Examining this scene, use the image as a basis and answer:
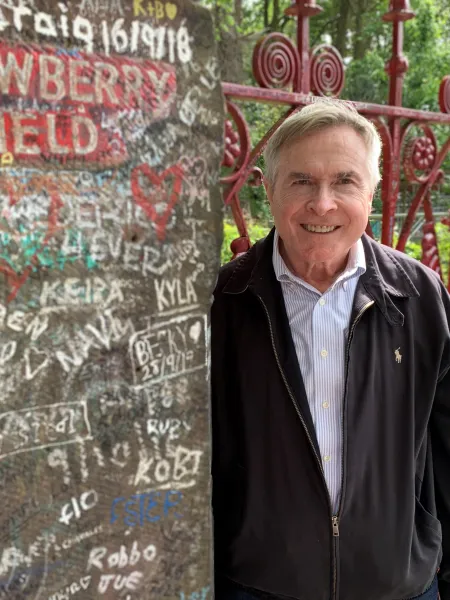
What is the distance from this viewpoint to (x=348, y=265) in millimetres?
1720

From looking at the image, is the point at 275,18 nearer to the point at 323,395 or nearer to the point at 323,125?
the point at 323,125

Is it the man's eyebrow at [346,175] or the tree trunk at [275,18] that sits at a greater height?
the tree trunk at [275,18]

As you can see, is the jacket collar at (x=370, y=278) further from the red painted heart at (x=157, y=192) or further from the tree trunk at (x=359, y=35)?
the tree trunk at (x=359, y=35)

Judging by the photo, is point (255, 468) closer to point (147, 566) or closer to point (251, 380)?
point (251, 380)

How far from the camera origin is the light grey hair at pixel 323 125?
161cm

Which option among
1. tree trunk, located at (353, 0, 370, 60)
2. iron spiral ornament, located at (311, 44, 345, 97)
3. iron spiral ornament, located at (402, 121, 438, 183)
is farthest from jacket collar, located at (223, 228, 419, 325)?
tree trunk, located at (353, 0, 370, 60)

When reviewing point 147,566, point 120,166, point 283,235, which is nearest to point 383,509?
point 147,566

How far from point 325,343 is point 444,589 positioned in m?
0.88

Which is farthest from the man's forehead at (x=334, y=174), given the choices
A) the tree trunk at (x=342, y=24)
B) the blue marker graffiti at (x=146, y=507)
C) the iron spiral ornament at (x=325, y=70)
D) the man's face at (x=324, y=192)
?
the tree trunk at (x=342, y=24)

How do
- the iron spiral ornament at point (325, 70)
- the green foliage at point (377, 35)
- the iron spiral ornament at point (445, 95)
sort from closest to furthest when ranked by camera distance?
the iron spiral ornament at point (325, 70) → the iron spiral ornament at point (445, 95) → the green foliage at point (377, 35)

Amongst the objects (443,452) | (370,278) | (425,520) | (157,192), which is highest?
(157,192)

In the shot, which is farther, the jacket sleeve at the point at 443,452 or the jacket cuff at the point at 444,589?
the jacket cuff at the point at 444,589

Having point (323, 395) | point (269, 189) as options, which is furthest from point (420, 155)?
point (323, 395)

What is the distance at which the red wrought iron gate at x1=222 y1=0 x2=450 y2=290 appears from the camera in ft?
7.65
